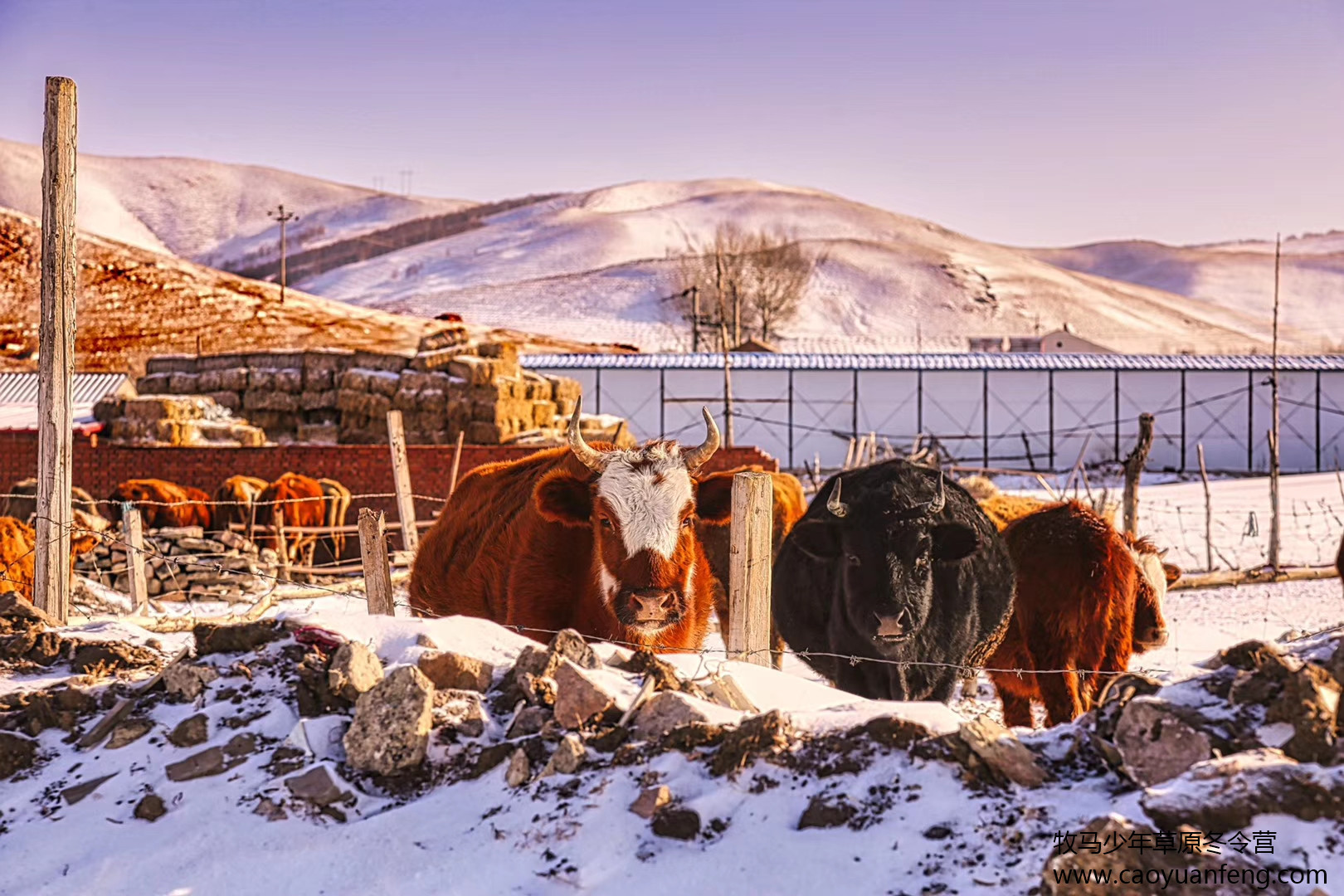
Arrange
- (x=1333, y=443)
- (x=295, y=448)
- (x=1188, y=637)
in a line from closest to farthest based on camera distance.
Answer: (x=1188, y=637), (x=295, y=448), (x=1333, y=443)

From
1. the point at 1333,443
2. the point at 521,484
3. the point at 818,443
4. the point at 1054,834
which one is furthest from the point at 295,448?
the point at 1333,443

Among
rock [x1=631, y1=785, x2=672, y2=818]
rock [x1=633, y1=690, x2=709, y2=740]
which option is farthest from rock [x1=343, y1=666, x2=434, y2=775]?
rock [x1=631, y1=785, x2=672, y2=818]

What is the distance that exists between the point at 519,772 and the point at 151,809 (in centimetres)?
145

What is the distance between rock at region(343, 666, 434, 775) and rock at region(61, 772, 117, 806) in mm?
1030

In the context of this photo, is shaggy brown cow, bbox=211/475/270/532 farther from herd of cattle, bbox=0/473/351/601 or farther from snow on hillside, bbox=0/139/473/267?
snow on hillside, bbox=0/139/473/267

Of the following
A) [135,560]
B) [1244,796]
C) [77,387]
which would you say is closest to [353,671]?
[1244,796]

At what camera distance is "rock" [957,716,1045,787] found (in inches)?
164

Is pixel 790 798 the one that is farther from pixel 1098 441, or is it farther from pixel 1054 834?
pixel 1098 441

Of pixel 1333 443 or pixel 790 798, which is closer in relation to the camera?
pixel 790 798

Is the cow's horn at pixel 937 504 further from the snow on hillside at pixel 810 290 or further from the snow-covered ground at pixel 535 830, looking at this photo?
the snow on hillside at pixel 810 290

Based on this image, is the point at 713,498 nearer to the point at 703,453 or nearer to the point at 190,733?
the point at 703,453

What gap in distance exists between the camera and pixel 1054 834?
384 centimetres

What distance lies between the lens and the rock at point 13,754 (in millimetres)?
5219

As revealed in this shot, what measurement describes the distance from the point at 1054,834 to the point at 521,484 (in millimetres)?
4633
